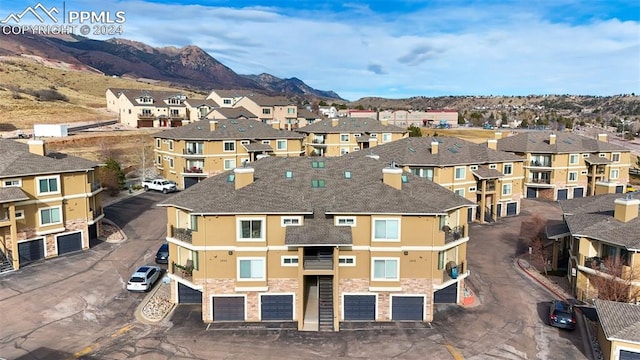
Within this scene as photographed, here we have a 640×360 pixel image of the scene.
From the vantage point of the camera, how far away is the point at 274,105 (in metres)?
108

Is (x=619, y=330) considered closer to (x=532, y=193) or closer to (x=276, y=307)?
(x=276, y=307)

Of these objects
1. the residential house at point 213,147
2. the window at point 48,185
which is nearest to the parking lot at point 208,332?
the window at point 48,185

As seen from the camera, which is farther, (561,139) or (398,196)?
(561,139)

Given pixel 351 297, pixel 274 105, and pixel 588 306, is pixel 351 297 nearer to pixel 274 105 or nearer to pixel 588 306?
pixel 588 306

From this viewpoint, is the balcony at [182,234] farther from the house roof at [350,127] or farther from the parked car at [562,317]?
the house roof at [350,127]

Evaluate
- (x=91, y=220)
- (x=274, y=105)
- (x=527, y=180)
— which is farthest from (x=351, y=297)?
(x=274, y=105)

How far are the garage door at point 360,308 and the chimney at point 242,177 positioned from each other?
34.5ft

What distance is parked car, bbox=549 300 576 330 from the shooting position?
99.9 ft

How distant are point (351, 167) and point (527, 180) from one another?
155 feet

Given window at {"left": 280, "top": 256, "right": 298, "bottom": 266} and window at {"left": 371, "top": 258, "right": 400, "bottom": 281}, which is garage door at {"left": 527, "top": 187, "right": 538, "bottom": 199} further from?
window at {"left": 280, "top": 256, "right": 298, "bottom": 266}

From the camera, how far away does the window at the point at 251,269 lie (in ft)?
103

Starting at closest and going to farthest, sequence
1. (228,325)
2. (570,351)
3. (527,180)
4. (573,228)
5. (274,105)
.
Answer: (570,351) → (228,325) → (573,228) → (527,180) → (274,105)

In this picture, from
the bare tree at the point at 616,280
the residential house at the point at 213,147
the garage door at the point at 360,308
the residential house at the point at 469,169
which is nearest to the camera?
the bare tree at the point at 616,280

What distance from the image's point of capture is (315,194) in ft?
108
